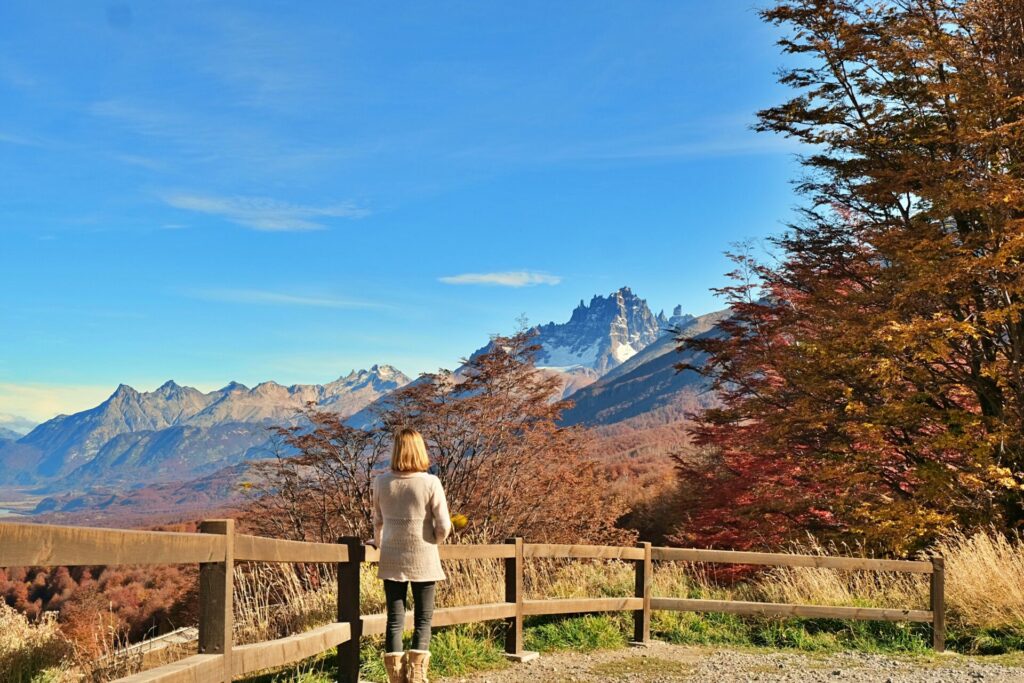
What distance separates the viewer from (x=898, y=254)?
15.9 metres

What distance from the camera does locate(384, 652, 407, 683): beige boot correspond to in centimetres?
677

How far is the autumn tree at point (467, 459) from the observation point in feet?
59.8

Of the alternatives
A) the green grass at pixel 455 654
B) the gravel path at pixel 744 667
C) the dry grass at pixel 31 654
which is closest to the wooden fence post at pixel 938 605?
the gravel path at pixel 744 667

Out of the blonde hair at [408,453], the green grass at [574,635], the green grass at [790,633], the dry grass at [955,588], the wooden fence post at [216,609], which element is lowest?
the green grass at [790,633]

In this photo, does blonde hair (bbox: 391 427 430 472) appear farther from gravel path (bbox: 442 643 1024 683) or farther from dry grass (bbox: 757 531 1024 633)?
dry grass (bbox: 757 531 1024 633)

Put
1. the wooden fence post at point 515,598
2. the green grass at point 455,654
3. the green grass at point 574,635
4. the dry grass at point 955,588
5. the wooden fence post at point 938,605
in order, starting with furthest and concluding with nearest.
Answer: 1. the dry grass at point 955,588
2. the wooden fence post at point 938,605
3. the green grass at point 574,635
4. the wooden fence post at point 515,598
5. the green grass at point 455,654

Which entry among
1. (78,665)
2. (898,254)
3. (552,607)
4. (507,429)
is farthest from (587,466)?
(78,665)

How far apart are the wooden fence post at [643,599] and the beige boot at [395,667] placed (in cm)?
463

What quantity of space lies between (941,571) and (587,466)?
13554mm

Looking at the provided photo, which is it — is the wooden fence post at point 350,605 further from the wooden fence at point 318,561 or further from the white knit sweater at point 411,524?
the white knit sweater at point 411,524

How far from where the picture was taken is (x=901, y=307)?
52.6 feet

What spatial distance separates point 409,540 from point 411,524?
12cm

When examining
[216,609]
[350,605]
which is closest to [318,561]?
[350,605]

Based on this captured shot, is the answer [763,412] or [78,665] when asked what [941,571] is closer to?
[763,412]
